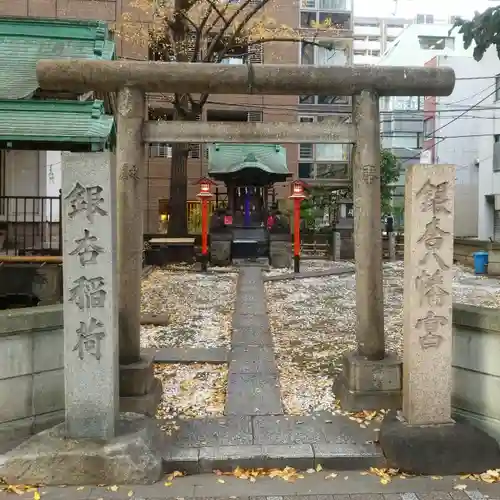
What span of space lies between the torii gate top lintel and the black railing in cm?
735

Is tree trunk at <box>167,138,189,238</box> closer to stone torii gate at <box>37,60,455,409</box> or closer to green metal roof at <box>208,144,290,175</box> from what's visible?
green metal roof at <box>208,144,290,175</box>

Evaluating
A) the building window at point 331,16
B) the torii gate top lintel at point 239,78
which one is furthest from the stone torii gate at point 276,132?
the building window at point 331,16

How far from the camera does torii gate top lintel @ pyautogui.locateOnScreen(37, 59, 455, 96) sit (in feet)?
16.5

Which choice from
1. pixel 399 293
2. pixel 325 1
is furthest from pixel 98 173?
pixel 325 1

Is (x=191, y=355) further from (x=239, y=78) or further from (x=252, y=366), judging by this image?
(x=239, y=78)

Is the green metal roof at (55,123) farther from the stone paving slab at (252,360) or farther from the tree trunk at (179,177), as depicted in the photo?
the tree trunk at (179,177)

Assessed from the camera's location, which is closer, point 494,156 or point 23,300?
point 23,300

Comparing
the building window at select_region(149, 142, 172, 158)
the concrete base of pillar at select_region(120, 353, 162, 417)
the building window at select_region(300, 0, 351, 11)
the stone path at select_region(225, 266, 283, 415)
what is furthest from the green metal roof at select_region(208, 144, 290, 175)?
the building window at select_region(300, 0, 351, 11)

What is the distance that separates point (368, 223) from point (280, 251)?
13.8 meters

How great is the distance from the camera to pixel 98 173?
4.34 meters

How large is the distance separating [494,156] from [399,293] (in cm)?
1559

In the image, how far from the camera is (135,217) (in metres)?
5.16

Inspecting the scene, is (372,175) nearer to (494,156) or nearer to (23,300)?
(23,300)

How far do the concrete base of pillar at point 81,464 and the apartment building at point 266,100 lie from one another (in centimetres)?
1928
